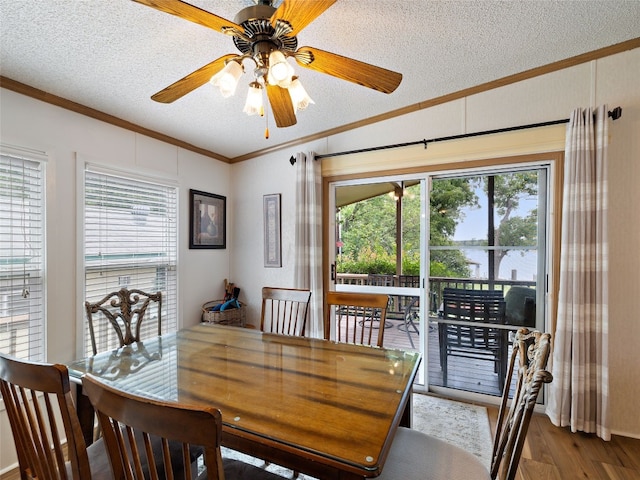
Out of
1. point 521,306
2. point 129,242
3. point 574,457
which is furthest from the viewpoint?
point 129,242

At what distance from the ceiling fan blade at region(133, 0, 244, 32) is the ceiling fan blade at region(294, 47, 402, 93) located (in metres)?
0.30

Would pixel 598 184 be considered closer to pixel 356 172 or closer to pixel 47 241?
pixel 356 172

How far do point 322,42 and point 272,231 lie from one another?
207 centimetres

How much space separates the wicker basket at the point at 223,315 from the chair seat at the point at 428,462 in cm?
228

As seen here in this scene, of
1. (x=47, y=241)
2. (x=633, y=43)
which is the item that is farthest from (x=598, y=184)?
(x=47, y=241)

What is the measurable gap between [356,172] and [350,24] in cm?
150

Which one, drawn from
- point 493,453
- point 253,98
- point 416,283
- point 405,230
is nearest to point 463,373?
point 416,283

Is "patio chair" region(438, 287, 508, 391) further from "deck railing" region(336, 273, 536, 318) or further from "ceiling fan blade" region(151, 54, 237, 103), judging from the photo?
"ceiling fan blade" region(151, 54, 237, 103)

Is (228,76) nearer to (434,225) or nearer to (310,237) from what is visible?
(310,237)

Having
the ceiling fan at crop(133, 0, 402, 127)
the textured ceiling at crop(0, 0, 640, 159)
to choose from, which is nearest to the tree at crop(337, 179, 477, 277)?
the textured ceiling at crop(0, 0, 640, 159)

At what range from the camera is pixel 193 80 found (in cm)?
153

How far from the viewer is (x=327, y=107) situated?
8.94 ft

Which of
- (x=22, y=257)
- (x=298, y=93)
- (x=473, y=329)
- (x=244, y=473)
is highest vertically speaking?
(x=298, y=93)

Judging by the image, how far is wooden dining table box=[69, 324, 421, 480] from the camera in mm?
961
